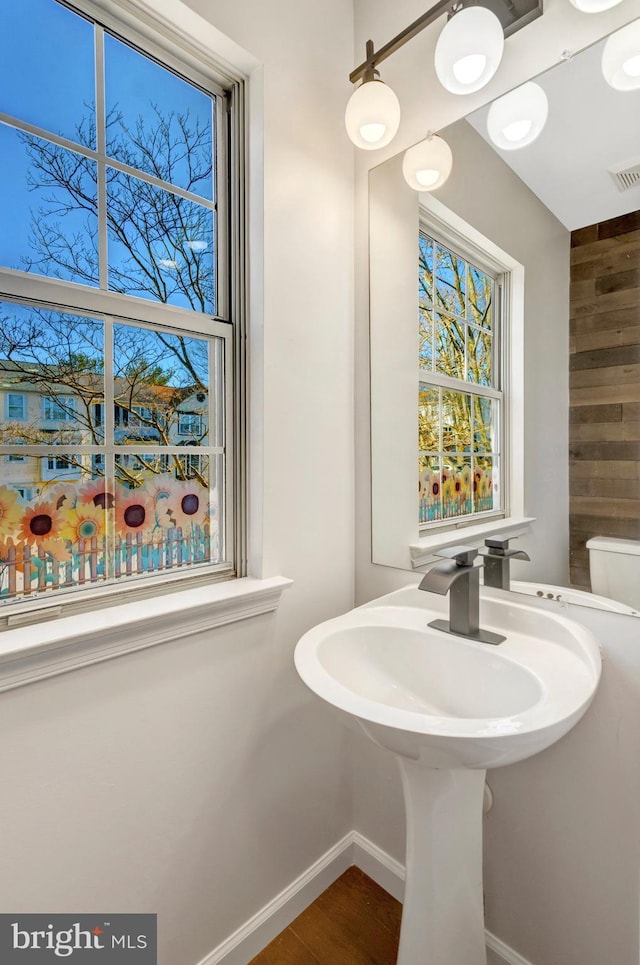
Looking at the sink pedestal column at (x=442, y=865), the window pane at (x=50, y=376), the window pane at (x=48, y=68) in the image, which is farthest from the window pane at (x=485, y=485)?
the window pane at (x=48, y=68)

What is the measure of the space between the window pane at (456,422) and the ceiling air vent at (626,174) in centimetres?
50

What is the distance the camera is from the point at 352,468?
1.42m

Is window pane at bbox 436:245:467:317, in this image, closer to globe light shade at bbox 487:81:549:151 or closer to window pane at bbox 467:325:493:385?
window pane at bbox 467:325:493:385

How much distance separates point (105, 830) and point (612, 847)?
101cm

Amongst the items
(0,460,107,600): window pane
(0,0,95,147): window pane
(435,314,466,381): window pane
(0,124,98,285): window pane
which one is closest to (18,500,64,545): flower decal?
(0,460,107,600): window pane

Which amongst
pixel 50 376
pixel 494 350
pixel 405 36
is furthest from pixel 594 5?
pixel 50 376

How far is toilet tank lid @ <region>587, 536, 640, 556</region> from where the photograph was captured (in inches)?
36.1

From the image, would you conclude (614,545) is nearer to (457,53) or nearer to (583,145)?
(583,145)

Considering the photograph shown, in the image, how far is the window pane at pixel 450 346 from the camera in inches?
47.3

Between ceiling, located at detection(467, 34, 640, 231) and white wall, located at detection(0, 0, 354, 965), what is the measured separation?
0.54 m

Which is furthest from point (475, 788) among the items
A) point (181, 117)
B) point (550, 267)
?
point (181, 117)

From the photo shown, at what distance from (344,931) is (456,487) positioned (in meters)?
1.20

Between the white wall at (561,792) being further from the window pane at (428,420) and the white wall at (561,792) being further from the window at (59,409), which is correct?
the window at (59,409)

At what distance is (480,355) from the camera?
3.78 ft
